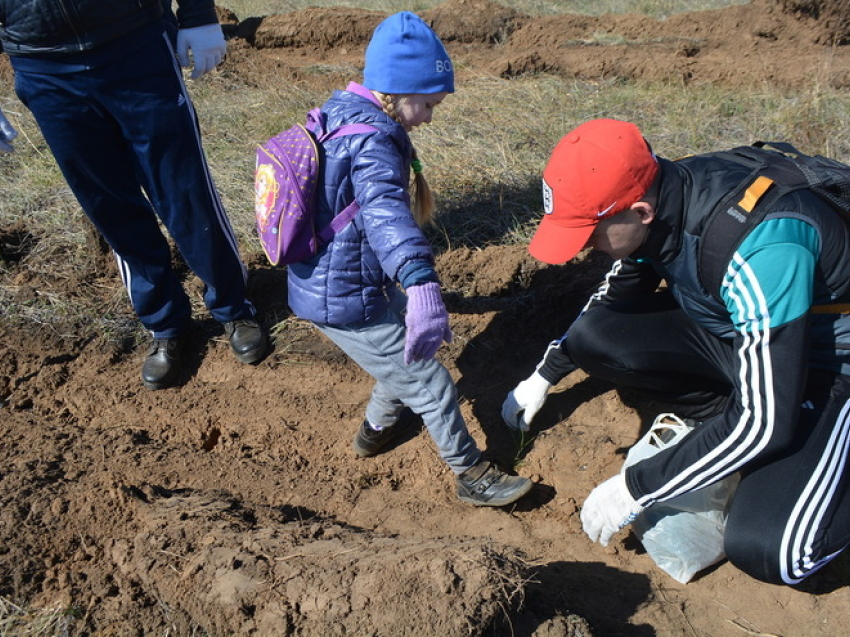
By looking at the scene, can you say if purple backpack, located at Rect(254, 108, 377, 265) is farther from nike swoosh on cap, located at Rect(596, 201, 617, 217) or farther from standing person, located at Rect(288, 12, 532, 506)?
nike swoosh on cap, located at Rect(596, 201, 617, 217)

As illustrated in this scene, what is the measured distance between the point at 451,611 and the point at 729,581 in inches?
45.0

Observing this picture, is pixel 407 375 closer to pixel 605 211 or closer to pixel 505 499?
pixel 505 499

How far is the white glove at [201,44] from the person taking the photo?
303cm

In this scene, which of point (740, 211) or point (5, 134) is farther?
point (5, 134)

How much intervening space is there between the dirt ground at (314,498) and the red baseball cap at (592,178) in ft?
2.83

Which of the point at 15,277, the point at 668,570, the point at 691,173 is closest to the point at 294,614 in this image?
the point at 668,570

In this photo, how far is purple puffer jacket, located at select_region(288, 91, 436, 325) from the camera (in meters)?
2.04

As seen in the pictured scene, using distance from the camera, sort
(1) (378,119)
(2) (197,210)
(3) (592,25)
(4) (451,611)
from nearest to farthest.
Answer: (4) (451,611) → (1) (378,119) → (2) (197,210) → (3) (592,25)

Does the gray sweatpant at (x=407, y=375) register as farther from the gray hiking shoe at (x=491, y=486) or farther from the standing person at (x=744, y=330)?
the standing person at (x=744, y=330)

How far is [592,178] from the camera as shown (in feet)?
5.94

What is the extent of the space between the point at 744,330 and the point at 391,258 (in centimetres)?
95

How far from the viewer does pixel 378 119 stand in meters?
2.14

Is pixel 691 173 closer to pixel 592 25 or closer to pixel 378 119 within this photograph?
pixel 378 119

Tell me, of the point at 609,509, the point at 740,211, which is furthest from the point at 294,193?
the point at 609,509
